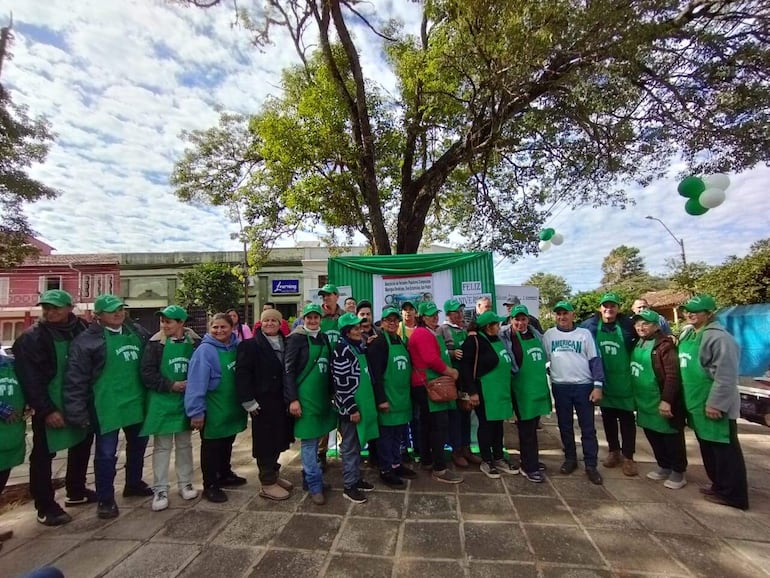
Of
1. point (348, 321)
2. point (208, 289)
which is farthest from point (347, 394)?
point (208, 289)

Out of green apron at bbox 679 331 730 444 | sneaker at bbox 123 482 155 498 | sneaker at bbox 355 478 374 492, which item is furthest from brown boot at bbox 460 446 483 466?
sneaker at bbox 123 482 155 498

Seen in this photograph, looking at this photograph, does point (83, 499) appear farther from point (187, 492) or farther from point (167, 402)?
point (167, 402)

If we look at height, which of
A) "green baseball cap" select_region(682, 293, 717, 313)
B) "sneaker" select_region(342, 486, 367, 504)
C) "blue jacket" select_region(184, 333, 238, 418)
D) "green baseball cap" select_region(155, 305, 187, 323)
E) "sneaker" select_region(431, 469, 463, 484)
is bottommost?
"sneaker" select_region(431, 469, 463, 484)

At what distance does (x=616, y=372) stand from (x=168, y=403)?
4388 mm

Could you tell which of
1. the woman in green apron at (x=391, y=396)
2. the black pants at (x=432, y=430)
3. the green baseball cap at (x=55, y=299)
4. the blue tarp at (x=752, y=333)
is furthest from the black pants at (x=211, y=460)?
the blue tarp at (x=752, y=333)

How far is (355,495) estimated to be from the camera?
345 centimetres

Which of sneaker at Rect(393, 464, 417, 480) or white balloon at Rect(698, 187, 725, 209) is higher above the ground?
white balloon at Rect(698, 187, 725, 209)

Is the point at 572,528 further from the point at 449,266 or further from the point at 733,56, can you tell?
the point at 733,56

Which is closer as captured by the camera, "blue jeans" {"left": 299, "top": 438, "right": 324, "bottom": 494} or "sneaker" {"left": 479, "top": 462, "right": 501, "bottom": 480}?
"blue jeans" {"left": 299, "top": 438, "right": 324, "bottom": 494}

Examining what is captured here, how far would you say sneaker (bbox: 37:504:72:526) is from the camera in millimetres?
3146

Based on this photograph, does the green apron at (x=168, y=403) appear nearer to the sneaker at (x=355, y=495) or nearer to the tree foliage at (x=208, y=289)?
the sneaker at (x=355, y=495)

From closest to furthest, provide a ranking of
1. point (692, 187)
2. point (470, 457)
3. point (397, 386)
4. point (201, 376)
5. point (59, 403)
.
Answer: point (59, 403) < point (201, 376) < point (397, 386) < point (470, 457) < point (692, 187)

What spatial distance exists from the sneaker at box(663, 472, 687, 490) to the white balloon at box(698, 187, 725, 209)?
4.45m

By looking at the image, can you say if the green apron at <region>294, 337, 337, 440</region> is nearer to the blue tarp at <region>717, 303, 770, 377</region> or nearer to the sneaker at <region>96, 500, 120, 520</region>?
the sneaker at <region>96, 500, 120, 520</region>
